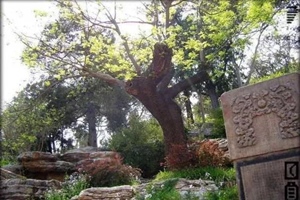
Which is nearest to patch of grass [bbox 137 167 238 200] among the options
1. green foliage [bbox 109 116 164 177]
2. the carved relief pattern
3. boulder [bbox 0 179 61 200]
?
the carved relief pattern

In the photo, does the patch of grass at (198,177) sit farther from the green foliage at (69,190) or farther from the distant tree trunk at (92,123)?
the distant tree trunk at (92,123)

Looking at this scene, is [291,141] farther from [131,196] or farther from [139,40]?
[139,40]

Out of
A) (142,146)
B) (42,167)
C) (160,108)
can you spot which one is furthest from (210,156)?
(42,167)

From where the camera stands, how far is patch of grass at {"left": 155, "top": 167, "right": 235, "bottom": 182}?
6.05 m

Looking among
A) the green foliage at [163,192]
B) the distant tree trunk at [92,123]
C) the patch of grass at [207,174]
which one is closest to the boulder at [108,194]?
the green foliage at [163,192]

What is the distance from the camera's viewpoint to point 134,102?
1778 cm

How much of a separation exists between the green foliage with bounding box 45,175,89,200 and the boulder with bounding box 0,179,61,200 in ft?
1.57

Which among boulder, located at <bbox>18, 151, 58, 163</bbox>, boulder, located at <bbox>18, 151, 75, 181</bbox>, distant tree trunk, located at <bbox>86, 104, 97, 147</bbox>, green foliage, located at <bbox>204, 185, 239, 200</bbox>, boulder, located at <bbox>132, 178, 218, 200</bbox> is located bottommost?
green foliage, located at <bbox>204, 185, 239, 200</bbox>

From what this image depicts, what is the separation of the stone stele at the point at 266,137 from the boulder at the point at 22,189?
5.04m

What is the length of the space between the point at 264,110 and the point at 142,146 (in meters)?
8.07

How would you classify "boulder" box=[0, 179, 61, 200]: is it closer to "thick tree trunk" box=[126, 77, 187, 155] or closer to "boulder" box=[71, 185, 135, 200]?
"boulder" box=[71, 185, 135, 200]

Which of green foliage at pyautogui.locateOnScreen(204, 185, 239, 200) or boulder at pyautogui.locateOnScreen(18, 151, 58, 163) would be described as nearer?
green foliage at pyautogui.locateOnScreen(204, 185, 239, 200)

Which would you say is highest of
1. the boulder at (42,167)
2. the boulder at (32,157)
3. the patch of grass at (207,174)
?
the boulder at (32,157)

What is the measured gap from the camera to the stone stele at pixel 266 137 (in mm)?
3047
